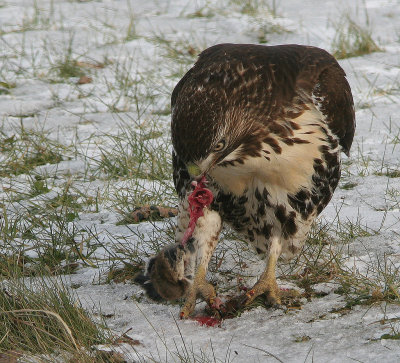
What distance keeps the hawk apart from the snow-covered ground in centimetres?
23

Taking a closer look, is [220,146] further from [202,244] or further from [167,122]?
[167,122]

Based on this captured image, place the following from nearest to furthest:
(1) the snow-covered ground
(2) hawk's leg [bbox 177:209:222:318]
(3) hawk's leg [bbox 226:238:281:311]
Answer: (1) the snow-covered ground, (3) hawk's leg [bbox 226:238:281:311], (2) hawk's leg [bbox 177:209:222:318]

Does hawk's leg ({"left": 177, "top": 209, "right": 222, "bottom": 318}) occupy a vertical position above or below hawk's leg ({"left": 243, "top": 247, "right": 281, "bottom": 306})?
above

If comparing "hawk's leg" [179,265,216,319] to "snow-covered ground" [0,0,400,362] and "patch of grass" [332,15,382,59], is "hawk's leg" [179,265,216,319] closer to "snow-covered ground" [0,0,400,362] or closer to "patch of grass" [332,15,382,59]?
"snow-covered ground" [0,0,400,362]

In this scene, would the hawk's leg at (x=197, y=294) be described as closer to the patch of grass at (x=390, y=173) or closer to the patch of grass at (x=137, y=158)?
the patch of grass at (x=137, y=158)

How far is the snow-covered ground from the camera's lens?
378 centimetres

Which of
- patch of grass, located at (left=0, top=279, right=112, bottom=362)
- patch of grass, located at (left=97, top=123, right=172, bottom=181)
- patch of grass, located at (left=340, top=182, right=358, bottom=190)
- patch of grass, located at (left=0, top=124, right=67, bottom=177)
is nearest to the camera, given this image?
patch of grass, located at (left=0, top=279, right=112, bottom=362)

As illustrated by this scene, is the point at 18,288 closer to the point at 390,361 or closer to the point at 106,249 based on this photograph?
the point at 106,249

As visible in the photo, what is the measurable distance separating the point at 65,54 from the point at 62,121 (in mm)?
1644

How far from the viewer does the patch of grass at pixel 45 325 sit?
351 cm

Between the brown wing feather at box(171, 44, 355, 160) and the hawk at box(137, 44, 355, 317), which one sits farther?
the hawk at box(137, 44, 355, 317)

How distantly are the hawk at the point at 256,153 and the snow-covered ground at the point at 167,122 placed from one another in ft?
0.77

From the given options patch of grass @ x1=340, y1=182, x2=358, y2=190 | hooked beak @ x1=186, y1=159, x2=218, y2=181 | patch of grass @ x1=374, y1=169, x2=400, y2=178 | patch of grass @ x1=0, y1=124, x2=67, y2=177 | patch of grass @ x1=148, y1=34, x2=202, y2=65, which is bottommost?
patch of grass @ x1=0, y1=124, x2=67, y2=177

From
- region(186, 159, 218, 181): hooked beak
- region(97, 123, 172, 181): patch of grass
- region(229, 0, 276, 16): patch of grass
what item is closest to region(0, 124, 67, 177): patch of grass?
region(97, 123, 172, 181): patch of grass
